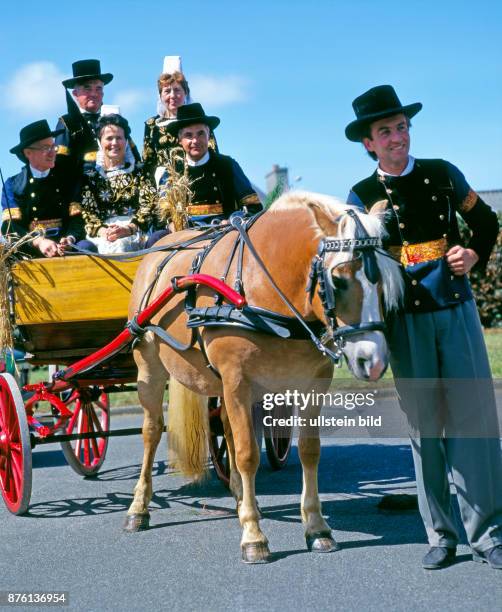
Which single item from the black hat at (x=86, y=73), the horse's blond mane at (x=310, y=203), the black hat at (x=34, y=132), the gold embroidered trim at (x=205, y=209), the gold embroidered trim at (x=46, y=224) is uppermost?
the black hat at (x=86, y=73)

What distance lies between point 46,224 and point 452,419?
12.8 feet

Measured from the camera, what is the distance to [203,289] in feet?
15.0

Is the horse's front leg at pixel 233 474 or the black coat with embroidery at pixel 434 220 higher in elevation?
the black coat with embroidery at pixel 434 220

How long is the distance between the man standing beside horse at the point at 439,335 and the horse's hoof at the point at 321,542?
593 mm

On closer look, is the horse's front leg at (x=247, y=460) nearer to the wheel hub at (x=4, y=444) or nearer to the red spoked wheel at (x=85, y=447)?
the wheel hub at (x=4, y=444)

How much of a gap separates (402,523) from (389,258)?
1.94 meters

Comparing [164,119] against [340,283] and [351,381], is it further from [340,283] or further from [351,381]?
[351,381]

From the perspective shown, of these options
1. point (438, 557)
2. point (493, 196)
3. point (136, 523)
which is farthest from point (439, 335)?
point (493, 196)

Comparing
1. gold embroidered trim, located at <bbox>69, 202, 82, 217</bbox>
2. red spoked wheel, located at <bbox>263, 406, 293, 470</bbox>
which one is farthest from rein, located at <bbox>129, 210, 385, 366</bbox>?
gold embroidered trim, located at <bbox>69, 202, 82, 217</bbox>

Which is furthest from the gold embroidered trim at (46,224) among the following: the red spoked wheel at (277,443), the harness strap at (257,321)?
the harness strap at (257,321)

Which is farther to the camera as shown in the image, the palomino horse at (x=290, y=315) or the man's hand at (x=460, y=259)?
the man's hand at (x=460, y=259)

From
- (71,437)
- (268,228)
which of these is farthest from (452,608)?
(71,437)

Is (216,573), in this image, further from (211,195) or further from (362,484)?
(211,195)

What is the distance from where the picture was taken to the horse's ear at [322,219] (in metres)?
4.00
